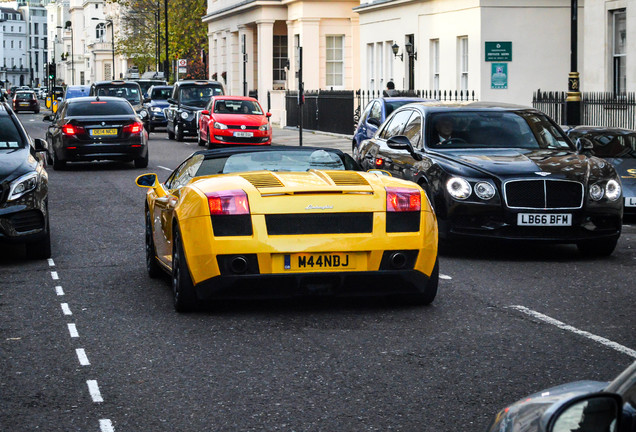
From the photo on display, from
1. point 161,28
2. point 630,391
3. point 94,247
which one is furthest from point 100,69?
point 630,391

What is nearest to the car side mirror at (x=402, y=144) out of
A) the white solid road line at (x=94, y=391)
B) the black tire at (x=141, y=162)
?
the white solid road line at (x=94, y=391)

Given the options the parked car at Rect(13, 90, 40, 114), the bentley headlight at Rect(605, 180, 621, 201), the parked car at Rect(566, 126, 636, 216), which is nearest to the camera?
the bentley headlight at Rect(605, 180, 621, 201)

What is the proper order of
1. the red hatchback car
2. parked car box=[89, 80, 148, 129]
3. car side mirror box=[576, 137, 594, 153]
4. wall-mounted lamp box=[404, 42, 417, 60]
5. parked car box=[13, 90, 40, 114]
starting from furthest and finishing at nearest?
parked car box=[13, 90, 40, 114] < parked car box=[89, 80, 148, 129] < wall-mounted lamp box=[404, 42, 417, 60] < the red hatchback car < car side mirror box=[576, 137, 594, 153]

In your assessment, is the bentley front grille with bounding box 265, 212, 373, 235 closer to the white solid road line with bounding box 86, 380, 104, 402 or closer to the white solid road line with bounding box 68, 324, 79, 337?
the white solid road line with bounding box 68, 324, 79, 337

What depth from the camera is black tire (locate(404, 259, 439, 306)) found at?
27.3 ft

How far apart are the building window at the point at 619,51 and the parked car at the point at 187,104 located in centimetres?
1473

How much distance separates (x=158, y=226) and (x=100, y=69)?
136625mm

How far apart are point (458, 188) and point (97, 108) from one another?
15.4 meters

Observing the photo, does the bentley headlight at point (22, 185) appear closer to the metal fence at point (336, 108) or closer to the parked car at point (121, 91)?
the metal fence at point (336, 108)

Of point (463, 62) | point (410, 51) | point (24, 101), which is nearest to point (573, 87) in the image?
point (463, 62)

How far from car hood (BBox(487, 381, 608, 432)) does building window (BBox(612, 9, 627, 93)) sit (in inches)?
1069

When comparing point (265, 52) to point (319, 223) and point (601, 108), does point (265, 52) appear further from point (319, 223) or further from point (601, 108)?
point (319, 223)

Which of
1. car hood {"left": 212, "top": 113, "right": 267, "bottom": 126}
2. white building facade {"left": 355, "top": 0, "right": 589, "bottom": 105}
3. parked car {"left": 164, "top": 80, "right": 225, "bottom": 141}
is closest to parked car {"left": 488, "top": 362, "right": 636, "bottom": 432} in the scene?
white building facade {"left": 355, "top": 0, "right": 589, "bottom": 105}

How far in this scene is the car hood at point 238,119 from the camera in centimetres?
3362
